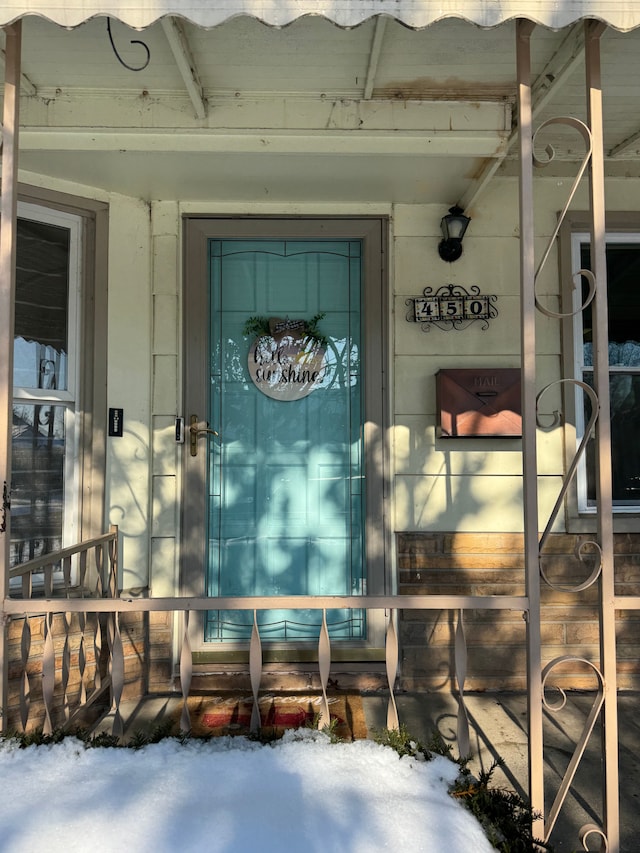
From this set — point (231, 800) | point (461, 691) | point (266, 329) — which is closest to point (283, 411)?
point (266, 329)

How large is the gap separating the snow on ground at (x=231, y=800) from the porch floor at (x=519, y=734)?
0.79 m

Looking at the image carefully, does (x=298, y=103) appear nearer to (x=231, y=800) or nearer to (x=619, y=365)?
(x=619, y=365)

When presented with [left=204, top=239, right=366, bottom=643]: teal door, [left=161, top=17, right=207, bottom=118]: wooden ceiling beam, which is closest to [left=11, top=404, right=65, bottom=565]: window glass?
[left=204, top=239, right=366, bottom=643]: teal door

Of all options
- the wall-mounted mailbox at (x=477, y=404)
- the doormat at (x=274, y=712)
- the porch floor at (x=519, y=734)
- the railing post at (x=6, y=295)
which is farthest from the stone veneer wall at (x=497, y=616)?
the railing post at (x=6, y=295)

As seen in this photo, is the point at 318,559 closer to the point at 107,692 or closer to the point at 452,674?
the point at 452,674

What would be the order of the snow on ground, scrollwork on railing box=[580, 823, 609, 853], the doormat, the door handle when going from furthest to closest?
the door handle
the doormat
scrollwork on railing box=[580, 823, 609, 853]
the snow on ground

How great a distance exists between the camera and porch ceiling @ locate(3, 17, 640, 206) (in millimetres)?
2100

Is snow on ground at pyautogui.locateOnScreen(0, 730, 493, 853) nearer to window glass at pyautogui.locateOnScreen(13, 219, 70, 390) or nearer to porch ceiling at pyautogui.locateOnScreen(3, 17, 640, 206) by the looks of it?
window glass at pyautogui.locateOnScreen(13, 219, 70, 390)

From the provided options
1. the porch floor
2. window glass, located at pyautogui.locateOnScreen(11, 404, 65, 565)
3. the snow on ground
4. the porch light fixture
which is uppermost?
the porch light fixture

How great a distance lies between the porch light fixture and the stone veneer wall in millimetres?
1513

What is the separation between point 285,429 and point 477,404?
104 centimetres

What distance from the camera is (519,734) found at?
253 centimetres

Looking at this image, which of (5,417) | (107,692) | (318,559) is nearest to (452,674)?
(318,559)

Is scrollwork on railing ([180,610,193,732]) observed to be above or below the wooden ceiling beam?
below
